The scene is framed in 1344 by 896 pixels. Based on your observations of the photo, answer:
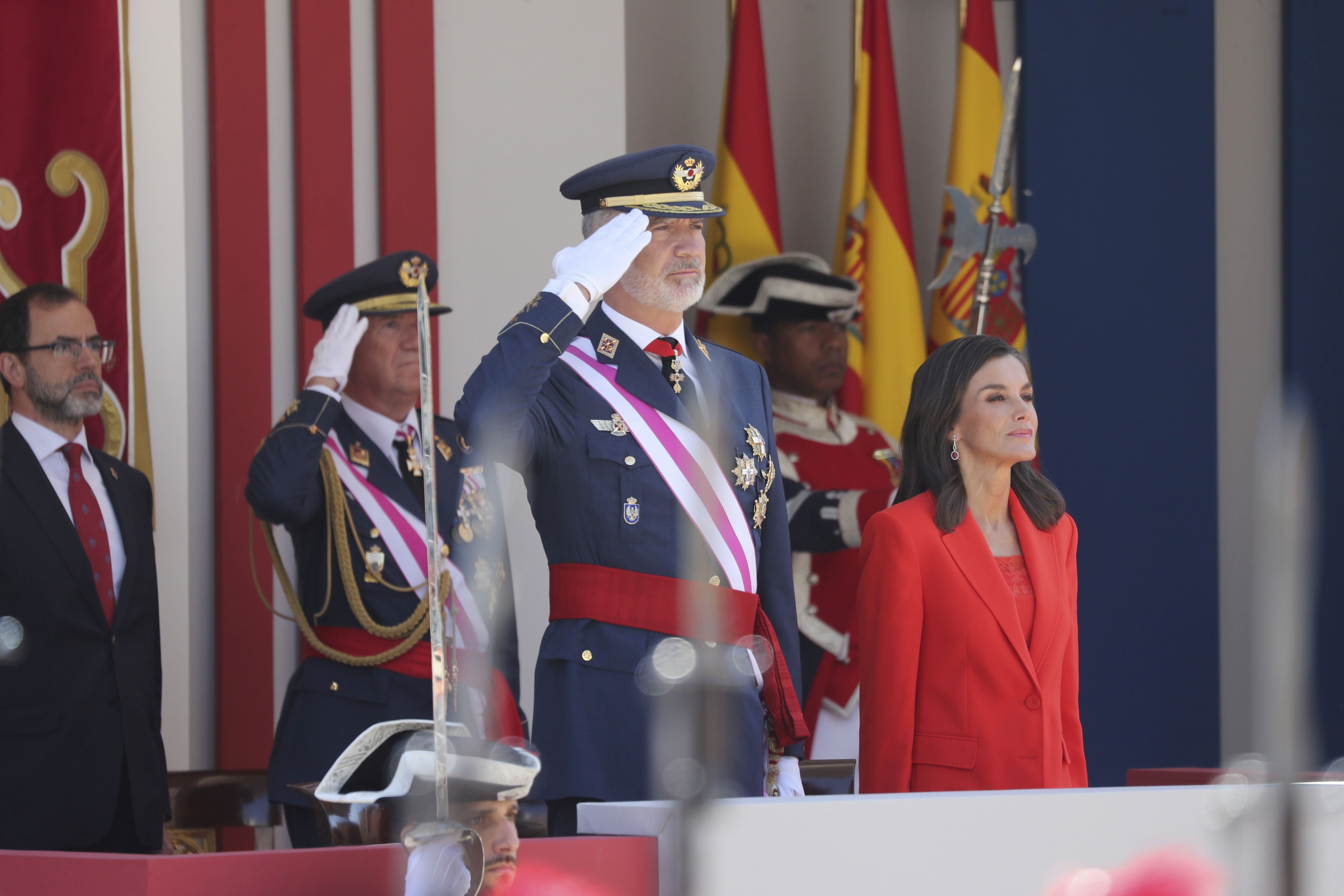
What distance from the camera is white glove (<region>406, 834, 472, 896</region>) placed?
1.27 meters

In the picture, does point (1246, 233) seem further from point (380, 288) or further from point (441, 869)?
point (441, 869)

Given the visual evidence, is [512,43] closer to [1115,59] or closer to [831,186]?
[831,186]

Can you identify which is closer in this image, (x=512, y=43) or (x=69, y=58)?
(x=69, y=58)

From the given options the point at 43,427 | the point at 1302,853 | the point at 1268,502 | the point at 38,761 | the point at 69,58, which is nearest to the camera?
the point at 1268,502

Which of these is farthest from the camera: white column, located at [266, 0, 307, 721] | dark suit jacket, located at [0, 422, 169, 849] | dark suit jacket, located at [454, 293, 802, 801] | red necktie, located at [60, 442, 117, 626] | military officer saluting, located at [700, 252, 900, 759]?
military officer saluting, located at [700, 252, 900, 759]

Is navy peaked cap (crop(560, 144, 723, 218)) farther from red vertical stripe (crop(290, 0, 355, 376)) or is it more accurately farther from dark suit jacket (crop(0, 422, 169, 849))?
red vertical stripe (crop(290, 0, 355, 376))

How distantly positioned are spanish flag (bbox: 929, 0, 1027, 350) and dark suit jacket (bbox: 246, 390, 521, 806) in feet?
5.53

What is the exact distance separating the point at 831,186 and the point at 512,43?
1188 millimetres

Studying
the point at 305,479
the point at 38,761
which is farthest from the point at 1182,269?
the point at 38,761

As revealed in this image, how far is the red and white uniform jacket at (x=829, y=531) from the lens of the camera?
12.4 feet

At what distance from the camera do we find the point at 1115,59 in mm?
4562

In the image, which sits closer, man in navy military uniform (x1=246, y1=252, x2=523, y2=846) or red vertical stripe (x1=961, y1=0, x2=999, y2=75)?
man in navy military uniform (x1=246, y1=252, x2=523, y2=846)

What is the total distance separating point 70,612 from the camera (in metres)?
2.93

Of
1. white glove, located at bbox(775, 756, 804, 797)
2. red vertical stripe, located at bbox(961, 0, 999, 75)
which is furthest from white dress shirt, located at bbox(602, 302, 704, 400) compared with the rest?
red vertical stripe, located at bbox(961, 0, 999, 75)
